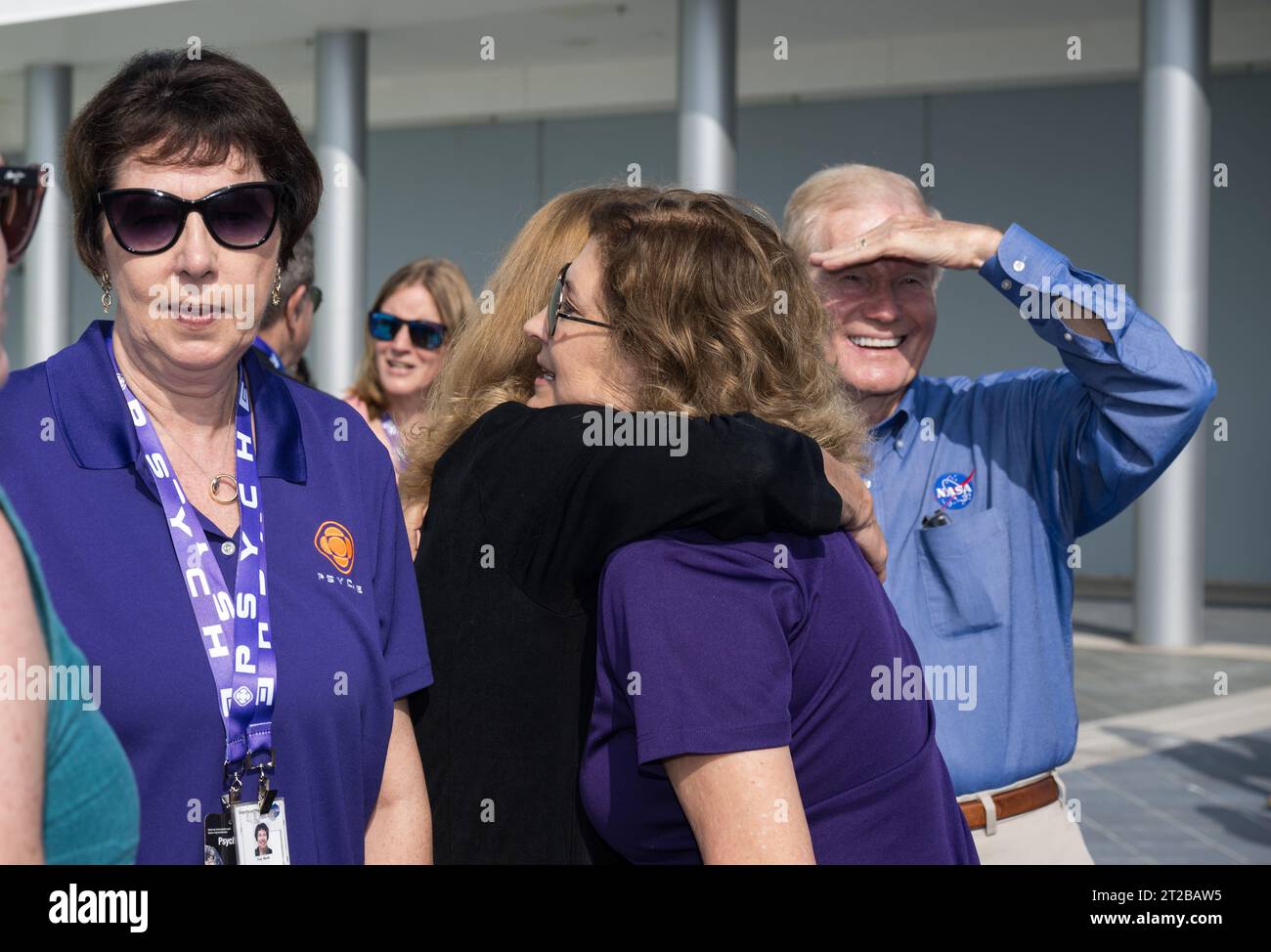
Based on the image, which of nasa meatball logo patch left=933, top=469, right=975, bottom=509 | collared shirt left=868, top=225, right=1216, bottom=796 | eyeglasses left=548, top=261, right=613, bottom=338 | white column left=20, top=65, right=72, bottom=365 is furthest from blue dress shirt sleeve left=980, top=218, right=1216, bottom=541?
white column left=20, top=65, right=72, bottom=365

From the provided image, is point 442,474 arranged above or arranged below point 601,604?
above

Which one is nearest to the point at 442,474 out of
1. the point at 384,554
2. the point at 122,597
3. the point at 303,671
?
the point at 384,554

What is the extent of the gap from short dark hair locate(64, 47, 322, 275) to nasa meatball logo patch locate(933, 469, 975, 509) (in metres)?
1.47

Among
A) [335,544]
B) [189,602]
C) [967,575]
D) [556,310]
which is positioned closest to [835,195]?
[967,575]

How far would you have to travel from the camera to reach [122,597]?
1.73 m

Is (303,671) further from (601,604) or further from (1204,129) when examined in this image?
(1204,129)

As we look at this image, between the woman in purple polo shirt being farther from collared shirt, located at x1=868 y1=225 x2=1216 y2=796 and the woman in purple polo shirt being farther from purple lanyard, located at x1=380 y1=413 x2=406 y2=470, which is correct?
purple lanyard, located at x1=380 y1=413 x2=406 y2=470

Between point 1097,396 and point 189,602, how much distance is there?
1782 millimetres

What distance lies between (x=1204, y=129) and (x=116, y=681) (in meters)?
10.2

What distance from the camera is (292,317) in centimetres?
473

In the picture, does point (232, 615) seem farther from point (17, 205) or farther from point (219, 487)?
point (17, 205)
